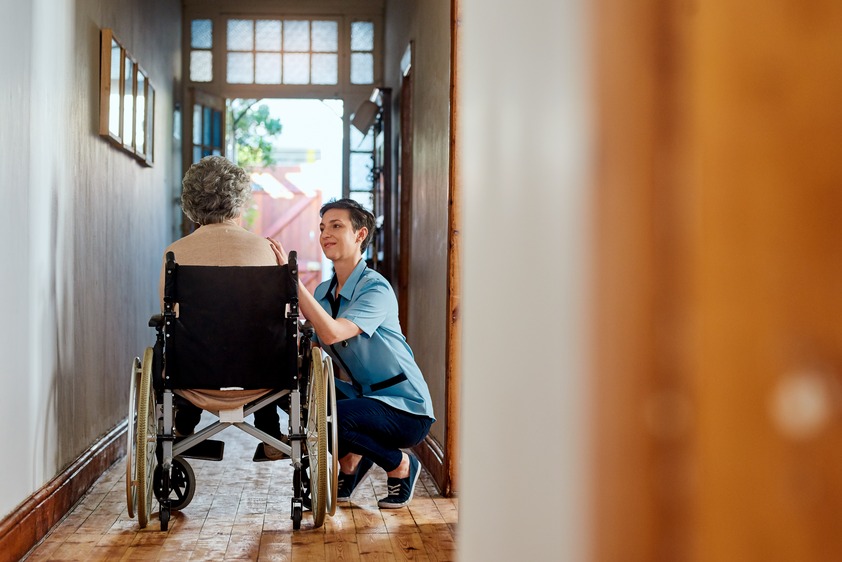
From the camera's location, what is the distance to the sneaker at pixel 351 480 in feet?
11.4

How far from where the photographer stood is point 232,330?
291 cm

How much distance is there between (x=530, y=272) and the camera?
496 millimetres

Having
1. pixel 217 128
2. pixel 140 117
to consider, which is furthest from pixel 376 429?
pixel 217 128

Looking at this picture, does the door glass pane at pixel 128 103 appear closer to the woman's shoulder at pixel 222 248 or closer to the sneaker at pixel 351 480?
the woman's shoulder at pixel 222 248

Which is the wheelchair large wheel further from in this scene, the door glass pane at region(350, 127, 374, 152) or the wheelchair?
the door glass pane at region(350, 127, 374, 152)

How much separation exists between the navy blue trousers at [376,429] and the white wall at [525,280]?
2380 millimetres

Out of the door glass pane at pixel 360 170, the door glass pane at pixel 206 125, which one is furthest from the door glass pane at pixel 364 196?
the door glass pane at pixel 206 125

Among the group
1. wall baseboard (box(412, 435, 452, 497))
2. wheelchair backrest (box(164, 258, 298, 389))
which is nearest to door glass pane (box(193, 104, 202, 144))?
wall baseboard (box(412, 435, 452, 497))

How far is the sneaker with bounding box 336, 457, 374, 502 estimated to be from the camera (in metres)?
3.48

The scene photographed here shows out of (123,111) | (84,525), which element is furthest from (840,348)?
(123,111)

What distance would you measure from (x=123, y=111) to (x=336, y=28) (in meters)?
3.21

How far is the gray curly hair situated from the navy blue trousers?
776 mm

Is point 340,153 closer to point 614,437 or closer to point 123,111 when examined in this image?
point 123,111

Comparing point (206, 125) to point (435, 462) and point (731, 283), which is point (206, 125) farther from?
point (731, 283)
